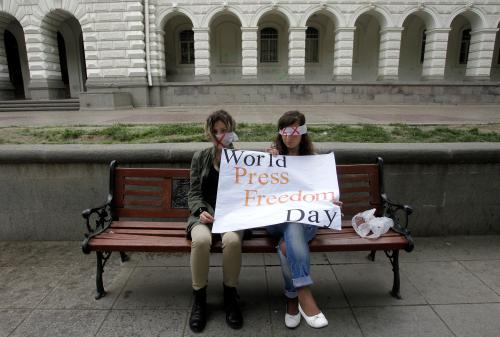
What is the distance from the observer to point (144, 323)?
2965 mm

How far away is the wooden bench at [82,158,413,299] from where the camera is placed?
10.2 ft

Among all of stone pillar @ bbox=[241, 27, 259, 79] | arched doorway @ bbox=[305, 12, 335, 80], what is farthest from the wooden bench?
arched doorway @ bbox=[305, 12, 335, 80]

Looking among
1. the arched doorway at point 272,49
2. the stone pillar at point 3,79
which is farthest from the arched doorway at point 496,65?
the stone pillar at point 3,79

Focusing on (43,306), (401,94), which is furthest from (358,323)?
(401,94)

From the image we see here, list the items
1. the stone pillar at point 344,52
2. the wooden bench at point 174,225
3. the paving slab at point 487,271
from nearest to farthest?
the wooden bench at point 174,225, the paving slab at point 487,271, the stone pillar at point 344,52

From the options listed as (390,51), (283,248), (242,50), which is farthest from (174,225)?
(390,51)

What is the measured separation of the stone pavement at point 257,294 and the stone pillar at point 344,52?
15.7 metres

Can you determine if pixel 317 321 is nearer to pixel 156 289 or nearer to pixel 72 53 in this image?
pixel 156 289

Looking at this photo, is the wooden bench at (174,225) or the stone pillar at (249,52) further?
the stone pillar at (249,52)

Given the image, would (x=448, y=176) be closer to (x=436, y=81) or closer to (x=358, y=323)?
(x=358, y=323)

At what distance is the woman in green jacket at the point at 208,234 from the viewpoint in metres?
2.96

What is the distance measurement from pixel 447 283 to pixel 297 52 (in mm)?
16765

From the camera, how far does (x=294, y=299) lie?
2.97 m

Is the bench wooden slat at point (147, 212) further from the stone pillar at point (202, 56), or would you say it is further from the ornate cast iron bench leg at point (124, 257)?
the stone pillar at point (202, 56)
